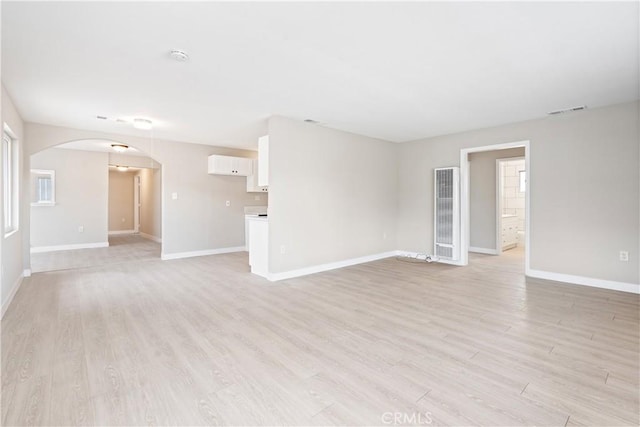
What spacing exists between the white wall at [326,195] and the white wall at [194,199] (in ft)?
9.79

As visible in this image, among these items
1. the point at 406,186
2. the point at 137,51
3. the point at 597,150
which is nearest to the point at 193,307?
the point at 137,51

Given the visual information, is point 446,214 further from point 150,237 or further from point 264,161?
point 150,237

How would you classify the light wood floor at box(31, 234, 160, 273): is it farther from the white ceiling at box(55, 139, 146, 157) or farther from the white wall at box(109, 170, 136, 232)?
the white ceiling at box(55, 139, 146, 157)

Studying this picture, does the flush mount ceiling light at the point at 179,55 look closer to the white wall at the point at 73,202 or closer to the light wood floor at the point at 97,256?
the light wood floor at the point at 97,256

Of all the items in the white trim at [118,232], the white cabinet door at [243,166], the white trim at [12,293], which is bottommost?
the white trim at [12,293]

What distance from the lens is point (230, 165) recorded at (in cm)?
704

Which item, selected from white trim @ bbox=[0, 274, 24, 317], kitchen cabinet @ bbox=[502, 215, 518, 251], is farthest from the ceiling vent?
white trim @ bbox=[0, 274, 24, 317]

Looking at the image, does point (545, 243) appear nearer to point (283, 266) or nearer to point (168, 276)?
point (283, 266)

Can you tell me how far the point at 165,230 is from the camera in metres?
6.40

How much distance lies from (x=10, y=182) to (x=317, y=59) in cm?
442

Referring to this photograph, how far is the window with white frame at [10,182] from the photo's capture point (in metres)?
4.01

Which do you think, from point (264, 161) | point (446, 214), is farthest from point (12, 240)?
point (446, 214)

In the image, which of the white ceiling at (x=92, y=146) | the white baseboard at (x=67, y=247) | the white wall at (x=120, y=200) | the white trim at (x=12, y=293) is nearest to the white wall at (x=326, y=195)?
the white trim at (x=12, y=293)

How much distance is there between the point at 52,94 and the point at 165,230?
3.28 m
